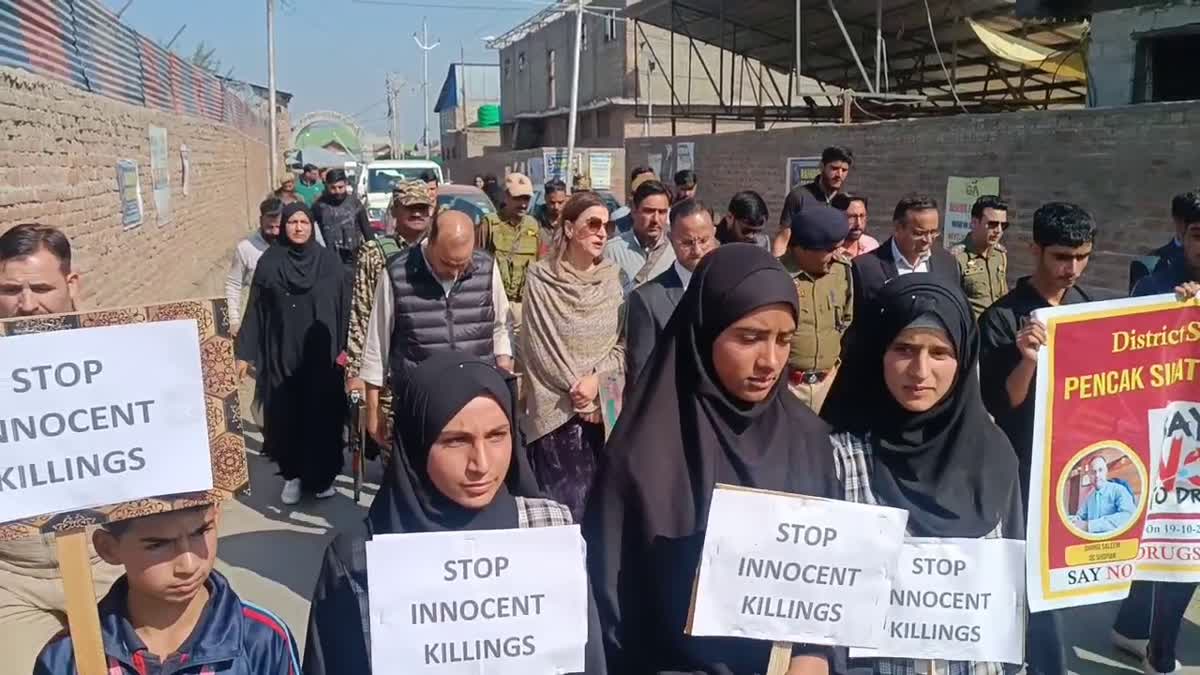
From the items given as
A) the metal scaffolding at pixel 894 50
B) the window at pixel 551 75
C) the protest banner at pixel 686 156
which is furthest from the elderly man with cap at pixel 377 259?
the window at pixel 551 75

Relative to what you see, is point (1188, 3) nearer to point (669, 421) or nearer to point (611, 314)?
point (611, 314)

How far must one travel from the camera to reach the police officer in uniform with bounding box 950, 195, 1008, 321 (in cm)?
543

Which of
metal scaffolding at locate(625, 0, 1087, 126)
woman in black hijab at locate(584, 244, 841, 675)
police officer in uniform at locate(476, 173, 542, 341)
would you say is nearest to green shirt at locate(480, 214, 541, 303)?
police officer in uniform at locate(476, 173, 542, 341)

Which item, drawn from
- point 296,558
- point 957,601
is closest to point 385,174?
point 296,558

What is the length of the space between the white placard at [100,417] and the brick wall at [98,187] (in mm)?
4018

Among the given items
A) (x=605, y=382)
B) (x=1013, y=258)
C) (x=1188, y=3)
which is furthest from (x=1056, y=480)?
(x=1188, y=3)

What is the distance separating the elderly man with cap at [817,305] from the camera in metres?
4.30

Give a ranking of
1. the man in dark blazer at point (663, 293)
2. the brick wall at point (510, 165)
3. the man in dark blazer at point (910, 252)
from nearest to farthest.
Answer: the man in dark blazer at point (663, 293) < the man in dark blazer at point (910, 252) < the brick wall at point (510, 165)

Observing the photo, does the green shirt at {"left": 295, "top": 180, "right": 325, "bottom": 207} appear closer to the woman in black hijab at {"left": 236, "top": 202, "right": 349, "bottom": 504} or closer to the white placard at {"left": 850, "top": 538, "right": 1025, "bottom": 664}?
the woman in black hijab at {"left": 236, "top": 202, "right": 349, "bottom": 504}

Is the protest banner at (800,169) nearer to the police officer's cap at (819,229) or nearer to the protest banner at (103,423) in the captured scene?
the police officer's cap at (819,229)

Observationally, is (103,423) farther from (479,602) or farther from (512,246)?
(512,246)

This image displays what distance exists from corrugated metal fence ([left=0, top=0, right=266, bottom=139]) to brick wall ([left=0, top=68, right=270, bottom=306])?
20 centimetres

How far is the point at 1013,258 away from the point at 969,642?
8.48 m

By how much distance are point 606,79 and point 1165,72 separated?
70.1ft
